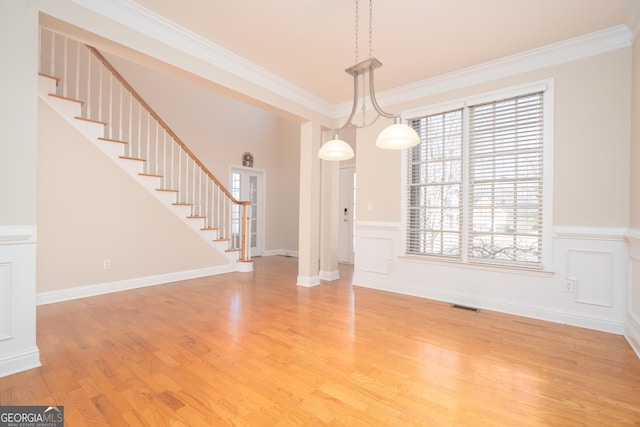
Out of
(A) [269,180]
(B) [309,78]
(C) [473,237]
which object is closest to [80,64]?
(B) [309,78]

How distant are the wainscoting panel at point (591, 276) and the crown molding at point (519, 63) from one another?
1954mm

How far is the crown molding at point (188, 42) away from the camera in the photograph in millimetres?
2375

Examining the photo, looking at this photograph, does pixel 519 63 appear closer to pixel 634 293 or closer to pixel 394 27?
pixel 394 27

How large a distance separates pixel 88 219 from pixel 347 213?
14.9ft

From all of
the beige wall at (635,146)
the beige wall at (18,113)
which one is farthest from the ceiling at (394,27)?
the beige wall at (18,113)

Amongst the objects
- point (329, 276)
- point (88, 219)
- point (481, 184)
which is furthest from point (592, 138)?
point (88, 219)

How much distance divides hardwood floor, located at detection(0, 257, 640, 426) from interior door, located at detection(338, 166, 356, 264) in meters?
3.15

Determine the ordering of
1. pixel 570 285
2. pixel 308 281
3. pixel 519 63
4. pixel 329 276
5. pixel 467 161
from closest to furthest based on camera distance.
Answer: pixel 570 285, pixel 519 63, pixel 467 161, pixel 308 281, pixel 329 276

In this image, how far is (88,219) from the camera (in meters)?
3.76

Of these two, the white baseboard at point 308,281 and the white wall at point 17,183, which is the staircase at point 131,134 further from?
the white wall at point 17,183

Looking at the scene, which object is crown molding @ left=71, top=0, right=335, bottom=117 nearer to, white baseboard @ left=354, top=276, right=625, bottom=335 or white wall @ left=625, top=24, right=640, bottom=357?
white baseboard @ left=354, top=276, right=625, bottom=335

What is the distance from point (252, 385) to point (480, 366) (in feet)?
5.23

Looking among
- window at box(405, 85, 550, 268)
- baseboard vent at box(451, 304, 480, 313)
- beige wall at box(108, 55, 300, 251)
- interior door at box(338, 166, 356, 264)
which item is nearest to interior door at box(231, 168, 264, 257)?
beige wall at box(108, 55, 300, 251)

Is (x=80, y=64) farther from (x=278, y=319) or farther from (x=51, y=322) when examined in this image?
(x=278, y=319)
